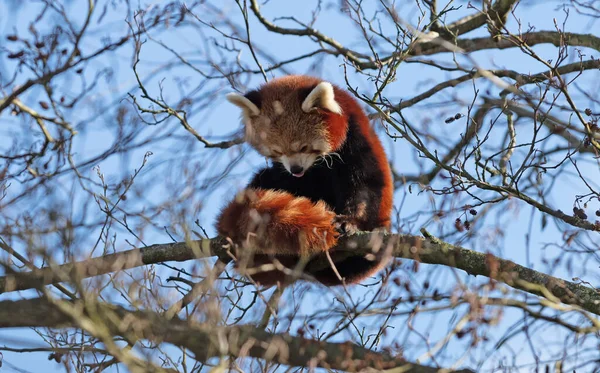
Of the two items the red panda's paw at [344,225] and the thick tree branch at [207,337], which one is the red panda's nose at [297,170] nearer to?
the red panda's paw at [344,225]

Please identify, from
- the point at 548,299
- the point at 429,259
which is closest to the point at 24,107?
the point at 429,259

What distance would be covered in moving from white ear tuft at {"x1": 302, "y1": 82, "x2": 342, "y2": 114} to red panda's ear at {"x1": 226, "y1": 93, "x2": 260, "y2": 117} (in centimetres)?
41

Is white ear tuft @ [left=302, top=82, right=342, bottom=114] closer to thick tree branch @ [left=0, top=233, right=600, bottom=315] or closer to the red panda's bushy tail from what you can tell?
the red panda's bushy tail

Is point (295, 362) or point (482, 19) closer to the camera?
point (295, 362)

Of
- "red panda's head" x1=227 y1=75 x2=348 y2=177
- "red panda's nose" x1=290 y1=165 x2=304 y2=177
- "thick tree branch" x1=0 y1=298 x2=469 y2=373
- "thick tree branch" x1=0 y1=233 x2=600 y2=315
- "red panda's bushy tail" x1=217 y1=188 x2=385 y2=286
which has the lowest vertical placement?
"thick tree branch" x1=0 y1=298 x2=469 y2=373

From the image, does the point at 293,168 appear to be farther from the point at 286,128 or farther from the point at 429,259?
the point at 429,259

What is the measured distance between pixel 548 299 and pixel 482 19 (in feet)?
13.8

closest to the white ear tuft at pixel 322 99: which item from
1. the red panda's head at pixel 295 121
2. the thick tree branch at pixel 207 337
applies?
the red panda's head at pixel 295 121

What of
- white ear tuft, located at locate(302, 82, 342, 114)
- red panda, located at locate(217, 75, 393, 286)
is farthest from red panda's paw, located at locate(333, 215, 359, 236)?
white ear tuft, located at locate(302, 82, 342, 114)

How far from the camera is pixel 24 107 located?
6102mm

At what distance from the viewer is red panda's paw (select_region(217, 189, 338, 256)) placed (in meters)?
4.75

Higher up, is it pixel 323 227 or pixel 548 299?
pixel 323 227

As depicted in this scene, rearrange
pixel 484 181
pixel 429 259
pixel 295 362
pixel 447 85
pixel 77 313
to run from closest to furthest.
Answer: pixel 77 313 < pixel 295 362 < pixel 429 259 < pixel 484 181 < pixel 447 85

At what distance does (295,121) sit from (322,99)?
345mm
